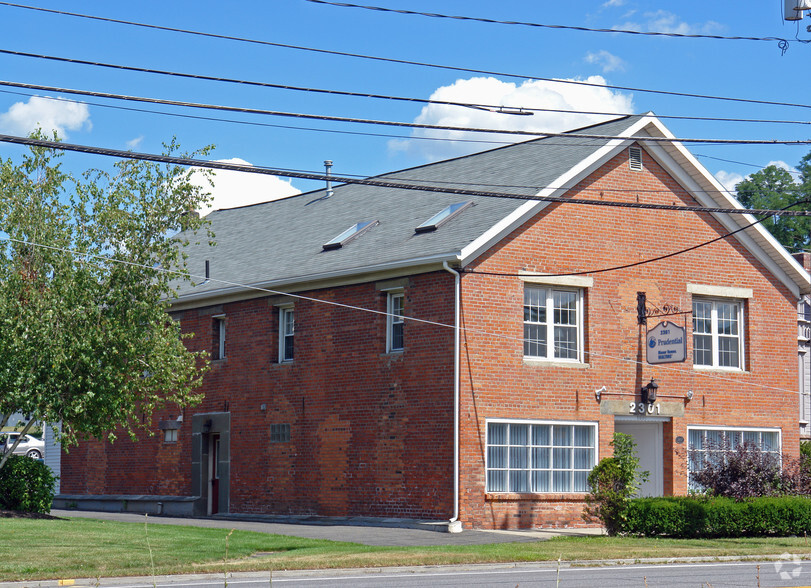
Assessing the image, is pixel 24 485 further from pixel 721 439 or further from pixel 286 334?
pixel 721 439

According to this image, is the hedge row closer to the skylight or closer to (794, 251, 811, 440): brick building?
the skylight

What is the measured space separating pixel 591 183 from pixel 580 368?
171 inches

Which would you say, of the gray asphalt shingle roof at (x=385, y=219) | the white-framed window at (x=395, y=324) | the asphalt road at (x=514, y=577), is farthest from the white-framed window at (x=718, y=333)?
the asphalt road at (x=514, y=577)

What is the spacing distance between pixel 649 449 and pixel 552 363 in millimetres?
3987

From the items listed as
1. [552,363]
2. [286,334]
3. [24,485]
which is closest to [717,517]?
[552,363]

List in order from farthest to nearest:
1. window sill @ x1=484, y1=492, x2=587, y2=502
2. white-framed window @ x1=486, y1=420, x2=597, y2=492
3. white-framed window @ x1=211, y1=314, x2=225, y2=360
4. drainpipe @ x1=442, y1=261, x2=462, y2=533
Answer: white-framed window @ x1=211, y1=314, x2=225, y2=360, white-framed window @ x1=486, y1=420, x2=597, y2=492, window sill @ x1=484, y1=492, x2=587, y2=502, drainpipe @ x1=442, y1=261, x2=462, y2=533

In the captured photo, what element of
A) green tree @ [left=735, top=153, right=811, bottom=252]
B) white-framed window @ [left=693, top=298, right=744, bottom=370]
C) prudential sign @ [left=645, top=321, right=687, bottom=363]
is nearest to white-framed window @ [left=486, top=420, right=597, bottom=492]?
prudential sign @ [left=645, top=321, right=687, bottom=363]

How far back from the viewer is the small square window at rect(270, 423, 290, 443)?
28219 millimetres

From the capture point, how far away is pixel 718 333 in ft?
92.9

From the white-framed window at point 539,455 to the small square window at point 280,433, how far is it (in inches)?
235

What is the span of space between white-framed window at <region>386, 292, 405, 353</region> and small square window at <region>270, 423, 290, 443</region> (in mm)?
3864

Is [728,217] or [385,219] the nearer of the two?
[728,217]

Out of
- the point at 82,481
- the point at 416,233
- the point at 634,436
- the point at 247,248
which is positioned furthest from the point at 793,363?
the point at 82,481

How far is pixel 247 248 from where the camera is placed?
33438 millimetres
